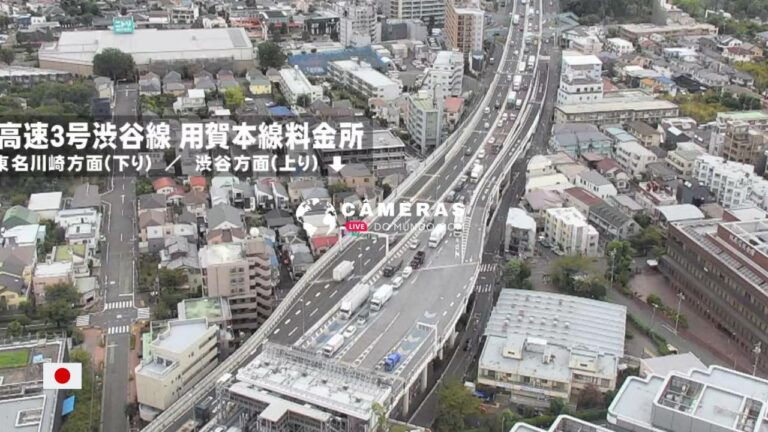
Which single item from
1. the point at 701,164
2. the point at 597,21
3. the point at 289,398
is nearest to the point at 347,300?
the point at 289,398

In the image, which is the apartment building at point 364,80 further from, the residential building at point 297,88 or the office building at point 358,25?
the office building at point 358,25

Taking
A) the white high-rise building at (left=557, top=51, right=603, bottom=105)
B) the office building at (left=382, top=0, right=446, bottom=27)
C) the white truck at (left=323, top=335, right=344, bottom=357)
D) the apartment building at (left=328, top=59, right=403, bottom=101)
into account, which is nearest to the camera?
the white truck at (left=323, top=335, right=344, bottom=357)

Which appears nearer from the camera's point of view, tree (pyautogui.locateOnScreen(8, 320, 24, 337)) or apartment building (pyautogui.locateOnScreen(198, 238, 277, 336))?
tree (pyautogui.locateOnScreen(8, 320, 24, 337))

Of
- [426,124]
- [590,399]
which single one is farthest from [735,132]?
[590,399]

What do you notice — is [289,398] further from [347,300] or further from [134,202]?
[134,202]

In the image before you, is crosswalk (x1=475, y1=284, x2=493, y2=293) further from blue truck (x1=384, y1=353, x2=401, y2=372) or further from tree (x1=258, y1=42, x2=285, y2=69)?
tree (x1=258, y1=42, x2=285, y2=69)

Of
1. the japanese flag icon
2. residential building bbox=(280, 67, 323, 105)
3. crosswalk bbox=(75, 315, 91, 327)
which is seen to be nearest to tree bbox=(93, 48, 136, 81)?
residential building bbox=(280, 67, 323, 105)

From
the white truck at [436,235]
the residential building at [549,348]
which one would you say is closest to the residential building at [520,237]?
the white truck at [436,235]
